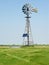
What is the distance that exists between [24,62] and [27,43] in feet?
245

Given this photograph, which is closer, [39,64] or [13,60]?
[39,64]

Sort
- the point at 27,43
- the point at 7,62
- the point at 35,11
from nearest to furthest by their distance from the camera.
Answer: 1. the point at 7,62
2. the point at 27,43
3. the point at 35,11

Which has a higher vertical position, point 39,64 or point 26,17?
point 26,17

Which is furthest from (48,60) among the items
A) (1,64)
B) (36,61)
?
(1,64)

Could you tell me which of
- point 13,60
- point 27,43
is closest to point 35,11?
point 27,43

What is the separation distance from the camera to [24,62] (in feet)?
135

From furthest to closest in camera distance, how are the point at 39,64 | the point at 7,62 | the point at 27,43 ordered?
the point at 27,43, the point at 7,62, the point at 39,64

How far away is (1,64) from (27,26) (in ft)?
260

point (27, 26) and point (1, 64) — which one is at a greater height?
point (27, 26)

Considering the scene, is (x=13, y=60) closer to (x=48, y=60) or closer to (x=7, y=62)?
(x=7, y=62)

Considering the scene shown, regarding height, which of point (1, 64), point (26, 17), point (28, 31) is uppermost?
point (26, 17)

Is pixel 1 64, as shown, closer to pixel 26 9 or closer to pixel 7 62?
pixel 7 62

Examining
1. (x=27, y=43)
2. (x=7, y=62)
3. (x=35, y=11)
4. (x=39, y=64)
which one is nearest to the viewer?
(x=39, y=64)

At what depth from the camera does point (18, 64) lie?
3962 centimetres
